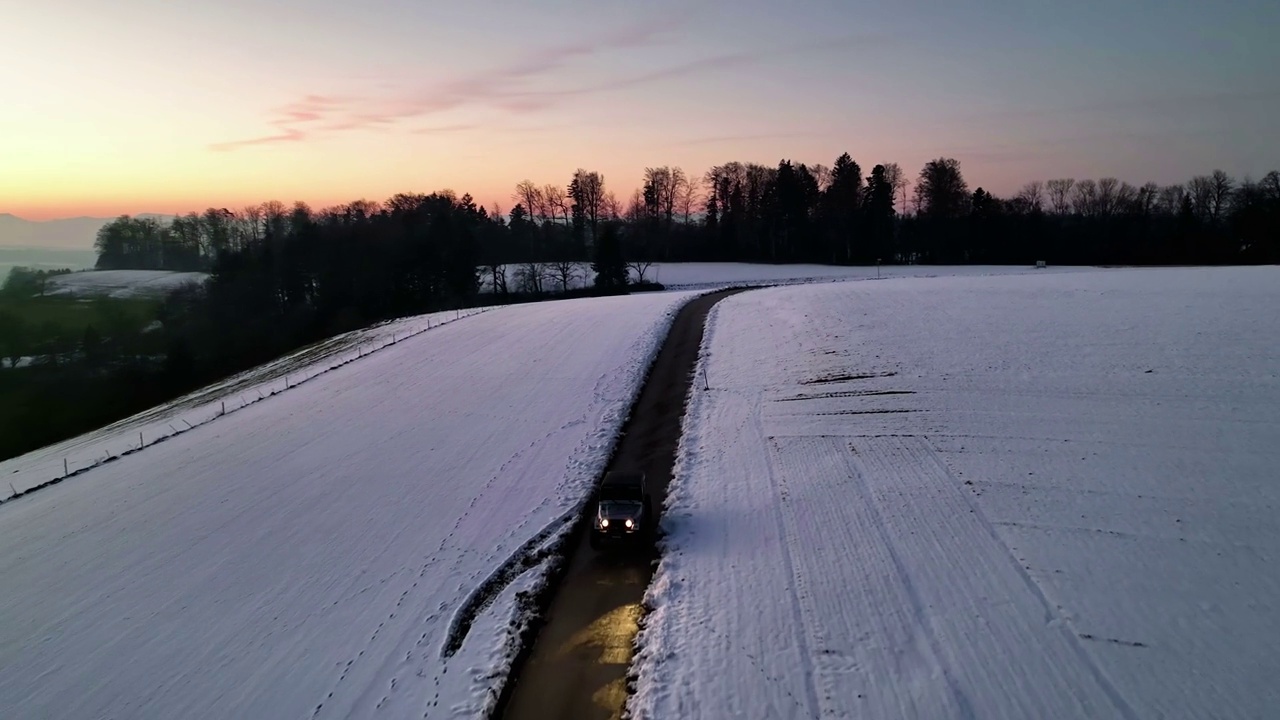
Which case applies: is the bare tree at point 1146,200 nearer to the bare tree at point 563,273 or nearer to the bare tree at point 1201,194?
the bare tree at point 1201,194

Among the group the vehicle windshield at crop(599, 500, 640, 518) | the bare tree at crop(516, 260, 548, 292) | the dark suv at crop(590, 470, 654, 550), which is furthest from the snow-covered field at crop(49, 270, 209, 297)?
the vehicle windshield at crop(599, 500, 640, 518)

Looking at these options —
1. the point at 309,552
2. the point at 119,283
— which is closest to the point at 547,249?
the point at 119,283

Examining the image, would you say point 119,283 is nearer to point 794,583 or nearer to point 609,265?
point 609,265

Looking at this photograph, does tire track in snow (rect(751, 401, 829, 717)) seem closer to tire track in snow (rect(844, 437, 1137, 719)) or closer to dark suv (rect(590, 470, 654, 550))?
tire track in snow (rect(844, 437, 1137, 719))

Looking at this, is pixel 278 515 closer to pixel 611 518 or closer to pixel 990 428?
pixel 611 518

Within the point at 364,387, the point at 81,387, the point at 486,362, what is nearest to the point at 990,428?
the point at 486,362

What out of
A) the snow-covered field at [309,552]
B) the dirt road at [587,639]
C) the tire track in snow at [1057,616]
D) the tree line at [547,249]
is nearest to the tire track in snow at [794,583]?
the dirt road at [587,639]
